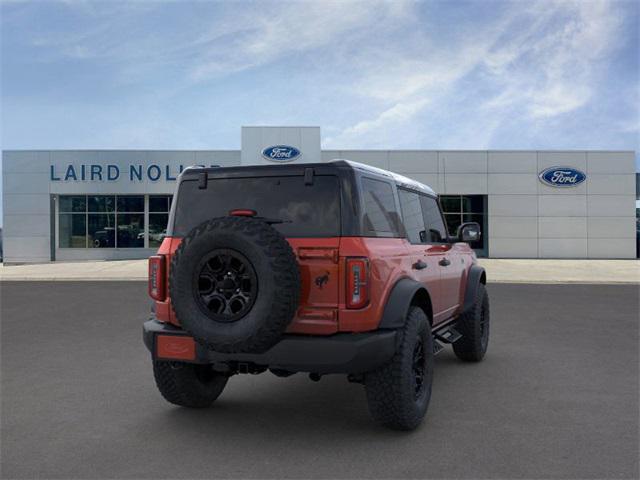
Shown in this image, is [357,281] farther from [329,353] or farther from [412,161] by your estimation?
[412,161]

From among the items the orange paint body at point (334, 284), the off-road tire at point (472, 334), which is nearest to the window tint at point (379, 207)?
the orange paint body at point (334, 284)

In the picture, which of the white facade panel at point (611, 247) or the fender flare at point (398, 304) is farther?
the white facade panel at point (611, 247)

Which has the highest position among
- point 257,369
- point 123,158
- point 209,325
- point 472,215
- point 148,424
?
point 123,158

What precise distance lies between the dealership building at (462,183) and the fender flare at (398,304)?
24373mm

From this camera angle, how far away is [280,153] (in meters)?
28.5

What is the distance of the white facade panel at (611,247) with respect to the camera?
28750 mm

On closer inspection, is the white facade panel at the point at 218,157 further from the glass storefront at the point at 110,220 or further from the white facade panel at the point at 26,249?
the white facade panel at the point at 26,249

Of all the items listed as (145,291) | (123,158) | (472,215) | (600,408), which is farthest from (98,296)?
(472,215)

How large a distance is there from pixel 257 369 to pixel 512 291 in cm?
1199

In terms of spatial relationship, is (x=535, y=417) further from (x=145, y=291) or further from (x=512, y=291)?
(x=145, y=291)

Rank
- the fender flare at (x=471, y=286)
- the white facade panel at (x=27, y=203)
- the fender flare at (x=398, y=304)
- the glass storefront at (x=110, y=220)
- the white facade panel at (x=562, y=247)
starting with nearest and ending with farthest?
the fender flare at (x=398, y=304) < the fender flare at (x=471, y=286) < the white facade panel at (x=562, y=247) < the white facade panel at (x=27, y=203) < the glass storefront at (x=110, y=220)

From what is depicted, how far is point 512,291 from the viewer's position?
14.7m

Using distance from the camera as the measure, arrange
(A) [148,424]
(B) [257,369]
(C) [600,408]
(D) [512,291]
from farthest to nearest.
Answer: (D) [512,291]
(C) [600,408]
(A) [148,424]
(B) [257,369]

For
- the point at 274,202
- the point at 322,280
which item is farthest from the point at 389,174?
the point at 322,280
